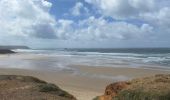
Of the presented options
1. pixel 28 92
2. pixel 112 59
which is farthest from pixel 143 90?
pixel 112 59

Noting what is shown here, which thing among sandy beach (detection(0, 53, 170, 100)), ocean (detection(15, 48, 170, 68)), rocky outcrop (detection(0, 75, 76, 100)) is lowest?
sandy beach (detection(0, 53, 170, 100))

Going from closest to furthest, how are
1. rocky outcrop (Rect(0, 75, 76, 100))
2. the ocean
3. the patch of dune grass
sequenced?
the patch of dune grass → rocky outcrop (Rect(0, 75, 76, 100)) → the ocean

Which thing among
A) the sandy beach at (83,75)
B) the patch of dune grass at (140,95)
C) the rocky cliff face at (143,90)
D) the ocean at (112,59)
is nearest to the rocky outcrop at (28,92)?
the rocky cliff face at (143,90)

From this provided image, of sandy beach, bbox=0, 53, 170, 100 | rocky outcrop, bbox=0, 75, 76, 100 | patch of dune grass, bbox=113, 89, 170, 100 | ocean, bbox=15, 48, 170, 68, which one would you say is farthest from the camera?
ocean, bbox=15, 48, 170, 68

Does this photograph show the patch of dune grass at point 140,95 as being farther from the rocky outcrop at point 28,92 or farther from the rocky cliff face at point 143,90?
the rocky outcrop at point 28,92

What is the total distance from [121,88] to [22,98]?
296 centimetres

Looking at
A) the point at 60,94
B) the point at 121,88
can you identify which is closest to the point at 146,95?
the point at 121,88

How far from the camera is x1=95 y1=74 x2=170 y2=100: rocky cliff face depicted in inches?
211

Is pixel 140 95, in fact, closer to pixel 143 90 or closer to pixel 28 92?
pixel 143 90

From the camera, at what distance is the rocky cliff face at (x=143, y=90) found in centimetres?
537

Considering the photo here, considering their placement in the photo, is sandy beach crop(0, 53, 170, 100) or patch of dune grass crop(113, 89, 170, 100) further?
sandy beach crop(0, 53, 170, 100)

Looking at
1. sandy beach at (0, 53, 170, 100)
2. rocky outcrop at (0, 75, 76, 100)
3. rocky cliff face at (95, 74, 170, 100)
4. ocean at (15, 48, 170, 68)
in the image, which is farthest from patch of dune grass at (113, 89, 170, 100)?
ocean at (15, 48, 170, 68)

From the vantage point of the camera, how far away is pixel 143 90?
5.52m

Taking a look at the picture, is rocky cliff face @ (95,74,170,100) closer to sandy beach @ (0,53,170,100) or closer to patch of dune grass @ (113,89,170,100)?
patch of dune grass @ (113,89,170,100)
